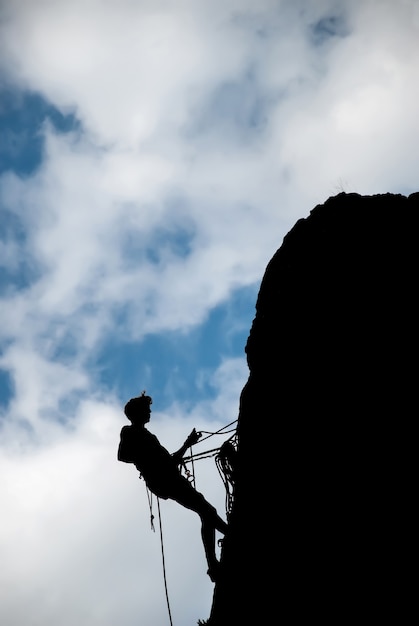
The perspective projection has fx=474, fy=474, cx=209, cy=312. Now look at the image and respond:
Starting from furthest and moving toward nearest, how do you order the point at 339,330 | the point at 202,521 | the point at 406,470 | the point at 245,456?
the point at 202,521 → the point at 245,456 → the point at 339,330 → the point at 406,470

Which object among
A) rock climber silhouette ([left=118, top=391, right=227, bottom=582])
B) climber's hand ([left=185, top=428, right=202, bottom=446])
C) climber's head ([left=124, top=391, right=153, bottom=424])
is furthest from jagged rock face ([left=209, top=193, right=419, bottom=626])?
climber's head ([left=124, top=391, right=153, bottom=424])

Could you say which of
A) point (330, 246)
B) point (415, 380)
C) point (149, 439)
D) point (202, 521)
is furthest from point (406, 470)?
point (149, 439)

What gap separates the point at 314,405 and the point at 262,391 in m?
1.08

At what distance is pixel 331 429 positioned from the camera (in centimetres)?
511

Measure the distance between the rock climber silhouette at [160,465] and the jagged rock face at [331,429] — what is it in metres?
1.36

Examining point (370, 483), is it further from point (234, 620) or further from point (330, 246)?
point (330, 246)

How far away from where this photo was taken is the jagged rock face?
14.1ft

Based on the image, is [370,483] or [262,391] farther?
[262,391]

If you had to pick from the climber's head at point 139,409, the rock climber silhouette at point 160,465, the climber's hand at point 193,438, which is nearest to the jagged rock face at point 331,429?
the rock climber silhouette at point 160,465

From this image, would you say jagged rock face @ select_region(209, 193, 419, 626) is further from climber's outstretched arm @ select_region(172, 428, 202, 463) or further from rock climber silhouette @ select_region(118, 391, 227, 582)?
climber's outstretched arm @ select_region(172, 428, 202, 463)

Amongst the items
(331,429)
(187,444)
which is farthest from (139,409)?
(331,429)

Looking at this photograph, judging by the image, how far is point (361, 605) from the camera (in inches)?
158

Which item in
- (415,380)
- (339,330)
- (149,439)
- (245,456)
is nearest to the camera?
(415,380)

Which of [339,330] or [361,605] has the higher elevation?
[339,330]
